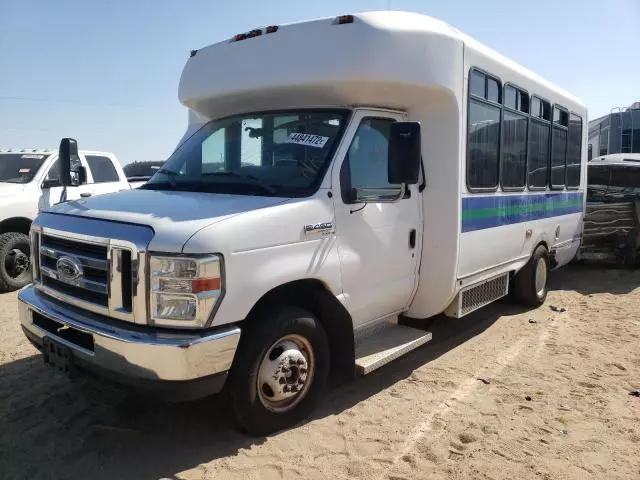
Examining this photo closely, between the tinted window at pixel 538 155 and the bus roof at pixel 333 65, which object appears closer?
the bus roof at pixel 333 65

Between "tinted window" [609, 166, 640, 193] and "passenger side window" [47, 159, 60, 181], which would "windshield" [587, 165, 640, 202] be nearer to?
"tinted window" [609, 166, 640, 193]

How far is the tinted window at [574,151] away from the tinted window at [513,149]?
1.86 metres

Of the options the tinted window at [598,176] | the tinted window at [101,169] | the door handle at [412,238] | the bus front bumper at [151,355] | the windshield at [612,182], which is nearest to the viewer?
the bus front bumper at [151,355]

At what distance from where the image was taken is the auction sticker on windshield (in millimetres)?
4020

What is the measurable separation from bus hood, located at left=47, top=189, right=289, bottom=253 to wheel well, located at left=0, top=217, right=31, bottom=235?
4.56 meters

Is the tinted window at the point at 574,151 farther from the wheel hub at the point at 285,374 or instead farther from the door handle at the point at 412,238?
the wheel hub at the point at 285,374

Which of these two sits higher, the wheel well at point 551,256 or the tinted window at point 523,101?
the tinted window at point 523,101

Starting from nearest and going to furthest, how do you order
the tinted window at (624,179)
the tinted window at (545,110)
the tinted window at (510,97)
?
1. the tinted window at (510,97)
2. the tinted window at (545,110)
3. the tinted window at (624,179)

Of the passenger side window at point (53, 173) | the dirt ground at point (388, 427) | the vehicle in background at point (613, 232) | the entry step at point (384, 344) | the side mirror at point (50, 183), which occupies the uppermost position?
the passenger side window at point (53, 173)

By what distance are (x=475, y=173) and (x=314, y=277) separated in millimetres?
2298

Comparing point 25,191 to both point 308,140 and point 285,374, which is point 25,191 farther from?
point 285,374

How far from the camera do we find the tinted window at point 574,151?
7812mm

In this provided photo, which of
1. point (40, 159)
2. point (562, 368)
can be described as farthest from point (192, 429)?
point (40, 159)

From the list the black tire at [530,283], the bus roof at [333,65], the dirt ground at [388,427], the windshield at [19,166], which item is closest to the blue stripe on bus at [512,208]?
the black tire at [530,283]
